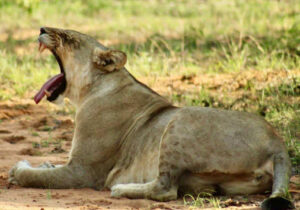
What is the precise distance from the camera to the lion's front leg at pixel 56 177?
439 cm

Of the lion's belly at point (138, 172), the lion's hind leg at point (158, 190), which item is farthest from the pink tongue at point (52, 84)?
the lion's hind leg at point (158, 190)

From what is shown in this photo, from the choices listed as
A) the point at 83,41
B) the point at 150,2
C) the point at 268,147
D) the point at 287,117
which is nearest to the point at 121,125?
the point at 83,41

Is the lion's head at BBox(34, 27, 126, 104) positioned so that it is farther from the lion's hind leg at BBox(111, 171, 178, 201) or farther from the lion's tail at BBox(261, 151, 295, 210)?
the lion's tail at BBox(261, 151, 295, 210)

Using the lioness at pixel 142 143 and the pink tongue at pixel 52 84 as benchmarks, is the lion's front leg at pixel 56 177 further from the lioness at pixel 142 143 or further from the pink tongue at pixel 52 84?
the pink tongue at pixel 52 84

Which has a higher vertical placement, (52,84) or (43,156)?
(52,84)

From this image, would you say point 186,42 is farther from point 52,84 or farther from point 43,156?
point 52,84

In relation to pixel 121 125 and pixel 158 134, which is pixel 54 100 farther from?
pixel 158 134

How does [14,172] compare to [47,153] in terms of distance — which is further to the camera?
[47,153]

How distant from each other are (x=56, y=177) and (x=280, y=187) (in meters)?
1.60

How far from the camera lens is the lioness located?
3.93 m

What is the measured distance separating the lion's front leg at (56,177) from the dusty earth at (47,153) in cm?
7

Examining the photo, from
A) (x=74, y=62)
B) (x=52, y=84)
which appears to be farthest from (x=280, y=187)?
(x=52, y=84)

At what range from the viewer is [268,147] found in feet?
12.9

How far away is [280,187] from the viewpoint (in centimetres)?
367
